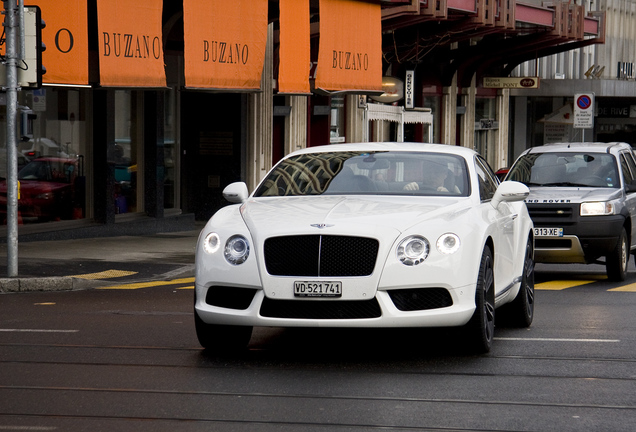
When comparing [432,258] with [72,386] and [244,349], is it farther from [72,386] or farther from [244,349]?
[72,386]

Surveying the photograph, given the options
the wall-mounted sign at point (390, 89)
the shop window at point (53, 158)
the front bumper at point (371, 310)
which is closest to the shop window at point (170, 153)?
the shop window at point (53, 158)

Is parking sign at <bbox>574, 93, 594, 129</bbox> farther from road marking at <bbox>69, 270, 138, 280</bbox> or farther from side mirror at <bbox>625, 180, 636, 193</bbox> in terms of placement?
road marking at <bbox>69, 270, 138, 280</bbox>

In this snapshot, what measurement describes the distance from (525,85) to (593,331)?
96.5 ft

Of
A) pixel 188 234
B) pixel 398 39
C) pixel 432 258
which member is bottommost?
pixel 188 234

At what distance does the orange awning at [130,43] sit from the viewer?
17.0 metres

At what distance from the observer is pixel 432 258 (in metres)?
7.98

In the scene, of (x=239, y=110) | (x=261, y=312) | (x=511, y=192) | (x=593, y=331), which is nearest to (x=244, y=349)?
(x=261, y=312)

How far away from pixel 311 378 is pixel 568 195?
25.6 ft

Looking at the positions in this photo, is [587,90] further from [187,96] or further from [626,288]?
[626,288]

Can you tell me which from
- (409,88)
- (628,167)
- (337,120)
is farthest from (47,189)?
(337,120)

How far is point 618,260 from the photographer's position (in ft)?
48.3

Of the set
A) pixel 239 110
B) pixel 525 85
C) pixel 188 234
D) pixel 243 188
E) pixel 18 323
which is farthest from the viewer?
pixel 525 85

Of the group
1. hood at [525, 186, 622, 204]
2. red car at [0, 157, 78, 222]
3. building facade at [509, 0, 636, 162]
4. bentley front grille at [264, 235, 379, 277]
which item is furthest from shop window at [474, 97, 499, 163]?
bentley front grille at [264, 235, 379, 277]

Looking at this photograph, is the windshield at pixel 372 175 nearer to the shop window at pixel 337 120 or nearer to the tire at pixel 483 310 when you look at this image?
the tire at pixel 483 310
